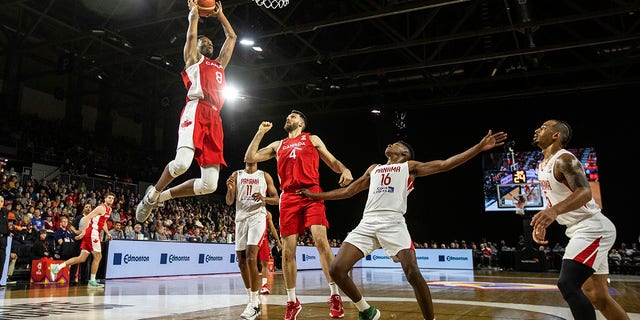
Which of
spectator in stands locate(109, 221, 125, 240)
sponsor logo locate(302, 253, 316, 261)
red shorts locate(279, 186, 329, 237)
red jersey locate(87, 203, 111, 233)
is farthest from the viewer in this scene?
sponsor logo locate(302, 253, 316, 261)

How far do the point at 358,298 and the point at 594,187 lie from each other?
18.3m

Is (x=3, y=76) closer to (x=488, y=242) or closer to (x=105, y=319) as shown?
(x=105, y=319)

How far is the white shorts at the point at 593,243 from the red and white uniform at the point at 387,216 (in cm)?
121

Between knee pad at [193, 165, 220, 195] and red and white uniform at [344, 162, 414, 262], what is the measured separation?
1.24 meters

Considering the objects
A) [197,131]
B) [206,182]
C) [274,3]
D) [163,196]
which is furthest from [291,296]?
[274,3]

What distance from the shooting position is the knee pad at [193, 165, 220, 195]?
416cm

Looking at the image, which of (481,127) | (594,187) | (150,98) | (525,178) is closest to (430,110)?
(481,127)

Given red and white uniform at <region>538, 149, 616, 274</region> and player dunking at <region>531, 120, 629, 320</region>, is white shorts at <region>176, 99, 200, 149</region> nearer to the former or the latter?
player dunking at <region>531, 120, 629, 320</region>

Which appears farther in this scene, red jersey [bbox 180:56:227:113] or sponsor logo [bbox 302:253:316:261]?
sponsor logo [bbox 302:253:316:261]

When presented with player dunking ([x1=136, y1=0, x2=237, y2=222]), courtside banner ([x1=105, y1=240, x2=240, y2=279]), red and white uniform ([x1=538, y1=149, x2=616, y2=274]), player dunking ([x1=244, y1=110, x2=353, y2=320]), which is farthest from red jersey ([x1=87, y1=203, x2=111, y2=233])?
red and white uniform ([x1=538, y1=149, x2=616, y2=274])

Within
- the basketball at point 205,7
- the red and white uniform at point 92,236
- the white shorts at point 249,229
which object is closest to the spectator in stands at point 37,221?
the red and white uniform at point 92,236

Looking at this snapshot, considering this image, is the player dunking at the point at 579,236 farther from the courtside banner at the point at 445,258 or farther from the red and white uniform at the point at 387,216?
the courtside banner at the point at 445,258

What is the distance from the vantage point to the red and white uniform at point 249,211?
5.69 metres

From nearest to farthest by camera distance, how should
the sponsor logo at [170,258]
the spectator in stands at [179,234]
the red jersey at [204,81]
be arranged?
the red jersey at [204,81] < the sponsor logo at [170,258] < the spectator in stands at [179,234]
